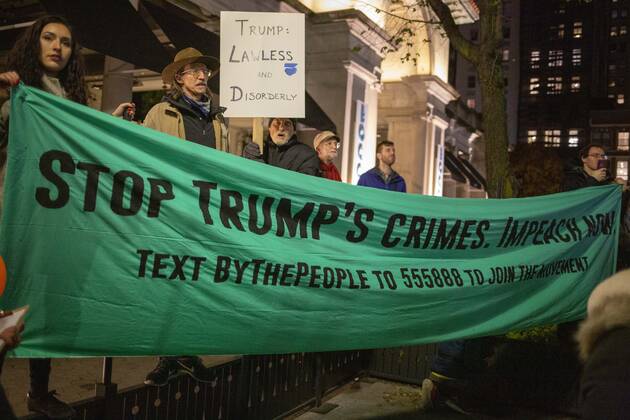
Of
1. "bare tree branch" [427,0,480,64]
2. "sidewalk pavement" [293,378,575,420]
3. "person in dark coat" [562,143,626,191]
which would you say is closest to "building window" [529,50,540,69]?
"bare tree branch" [427,0,480,64]

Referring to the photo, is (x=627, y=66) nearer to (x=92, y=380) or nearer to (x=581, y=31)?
(x=581, y=31)

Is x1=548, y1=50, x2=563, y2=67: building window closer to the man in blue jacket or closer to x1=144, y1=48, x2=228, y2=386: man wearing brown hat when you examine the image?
the man in blue jacket

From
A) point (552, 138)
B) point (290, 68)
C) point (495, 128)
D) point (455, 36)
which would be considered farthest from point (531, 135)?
point (290, 68)

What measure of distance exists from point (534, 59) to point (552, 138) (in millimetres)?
14719

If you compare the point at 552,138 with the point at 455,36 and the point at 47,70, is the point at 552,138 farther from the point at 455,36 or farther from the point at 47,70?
the point at 47,70

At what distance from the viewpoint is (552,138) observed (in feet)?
305

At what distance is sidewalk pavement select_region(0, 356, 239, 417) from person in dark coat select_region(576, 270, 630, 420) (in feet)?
10.0

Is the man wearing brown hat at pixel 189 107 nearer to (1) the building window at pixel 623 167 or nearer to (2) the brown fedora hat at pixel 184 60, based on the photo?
(2) the brown fedora hat at pixel 184 60

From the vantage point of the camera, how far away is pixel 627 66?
9250 centimetres

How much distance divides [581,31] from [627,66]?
30.9ft

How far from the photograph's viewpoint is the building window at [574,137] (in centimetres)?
9081

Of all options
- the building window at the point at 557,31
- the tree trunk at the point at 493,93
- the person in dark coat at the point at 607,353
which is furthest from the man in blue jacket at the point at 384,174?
the building window at the point at 557,31

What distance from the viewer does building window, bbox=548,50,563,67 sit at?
315ft

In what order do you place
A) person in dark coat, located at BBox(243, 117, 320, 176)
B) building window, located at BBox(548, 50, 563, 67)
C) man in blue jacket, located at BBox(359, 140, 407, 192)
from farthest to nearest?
building window, located at BBox(548, 50, 563, 67) < man in blue jacket, located at BBox(359, 140, 407, 192) < person in dark coat, located at BBox(243, 117, 320, 176)
